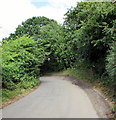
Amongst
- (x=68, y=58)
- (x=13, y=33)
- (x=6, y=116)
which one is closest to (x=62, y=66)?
(x=68, y=58)

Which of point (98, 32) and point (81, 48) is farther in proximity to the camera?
point (81, 48)

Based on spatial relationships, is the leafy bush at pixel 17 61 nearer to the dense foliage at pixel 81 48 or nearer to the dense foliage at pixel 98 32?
the dense foliage at pixel 81 48

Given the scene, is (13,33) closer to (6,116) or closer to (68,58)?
(68,58)

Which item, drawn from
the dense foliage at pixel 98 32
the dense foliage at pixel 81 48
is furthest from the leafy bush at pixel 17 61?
the dense foliage at pixel 98 32

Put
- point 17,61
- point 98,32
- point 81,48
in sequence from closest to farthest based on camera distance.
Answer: point 98,32, point 17,61, point 81,48

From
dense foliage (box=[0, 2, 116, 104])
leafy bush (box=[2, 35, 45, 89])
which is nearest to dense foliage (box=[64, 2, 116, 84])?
dense foliage (box=[0, 2, 116, 104])

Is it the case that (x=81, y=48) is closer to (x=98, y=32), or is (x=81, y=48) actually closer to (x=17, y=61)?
(x=98, y=32)

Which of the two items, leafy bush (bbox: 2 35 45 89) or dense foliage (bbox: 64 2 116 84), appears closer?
dense foliage (bbox: 64 2 116 84)

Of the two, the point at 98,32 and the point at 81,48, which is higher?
the point at 98,32

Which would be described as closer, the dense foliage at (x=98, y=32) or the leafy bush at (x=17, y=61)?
the dense foliage at (x=98, y=32)

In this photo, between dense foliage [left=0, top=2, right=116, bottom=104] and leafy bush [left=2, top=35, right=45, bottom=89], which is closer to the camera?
dense foliage [left=0, top=2, right=116, bottom=104]

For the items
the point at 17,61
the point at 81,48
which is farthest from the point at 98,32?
the point at 17,61

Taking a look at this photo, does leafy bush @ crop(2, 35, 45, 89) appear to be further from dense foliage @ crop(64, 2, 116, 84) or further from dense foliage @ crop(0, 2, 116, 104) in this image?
dense foliage @ crop(64, 2, 116, 84)

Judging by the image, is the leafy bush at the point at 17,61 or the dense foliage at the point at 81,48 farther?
the leafy bush at the point at 17,61
